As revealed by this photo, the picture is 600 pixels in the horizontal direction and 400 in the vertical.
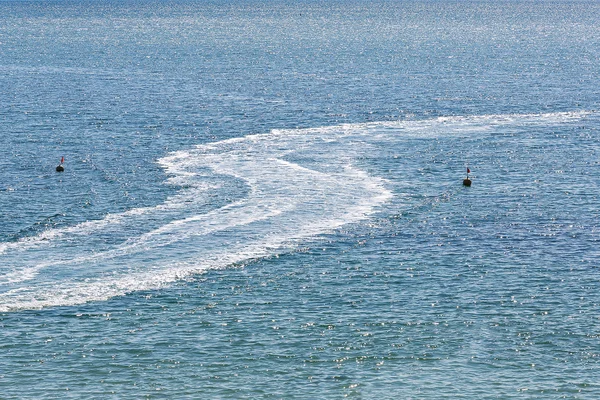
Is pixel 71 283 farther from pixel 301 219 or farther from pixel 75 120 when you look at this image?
pixel 75 120

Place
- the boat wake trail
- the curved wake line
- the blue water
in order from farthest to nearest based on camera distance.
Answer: the curved wake line < the boat wake trail < the blue water

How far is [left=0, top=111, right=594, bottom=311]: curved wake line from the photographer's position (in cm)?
9456

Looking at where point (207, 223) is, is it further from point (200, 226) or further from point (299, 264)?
point (299, 264)

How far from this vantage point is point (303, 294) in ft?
306

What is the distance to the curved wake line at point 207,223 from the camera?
9456cm

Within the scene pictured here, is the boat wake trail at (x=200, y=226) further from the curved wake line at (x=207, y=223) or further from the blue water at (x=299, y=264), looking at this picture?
the blue water at (x=299, y=264)

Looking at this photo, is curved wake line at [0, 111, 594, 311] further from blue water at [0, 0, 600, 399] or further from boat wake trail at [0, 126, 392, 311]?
blue water at [0, 0, 600, 399]

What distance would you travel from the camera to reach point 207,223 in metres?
112

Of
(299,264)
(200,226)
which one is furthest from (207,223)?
(299,264)

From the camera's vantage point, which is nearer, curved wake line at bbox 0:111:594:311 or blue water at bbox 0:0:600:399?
blue water at bbox 0:0:600:399

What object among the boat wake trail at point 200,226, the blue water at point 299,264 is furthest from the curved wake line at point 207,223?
the blue water at point 299,264

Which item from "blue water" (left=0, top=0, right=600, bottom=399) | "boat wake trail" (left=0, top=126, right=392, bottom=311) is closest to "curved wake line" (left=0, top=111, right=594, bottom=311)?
"boat wake trail" (left=0, top=126, right=392, bottom=311)

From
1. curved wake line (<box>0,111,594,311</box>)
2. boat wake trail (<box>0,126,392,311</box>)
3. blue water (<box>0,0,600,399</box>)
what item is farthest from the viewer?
curved wake line (<box>0,111,594,311</box>)

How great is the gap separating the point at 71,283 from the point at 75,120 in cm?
8895
